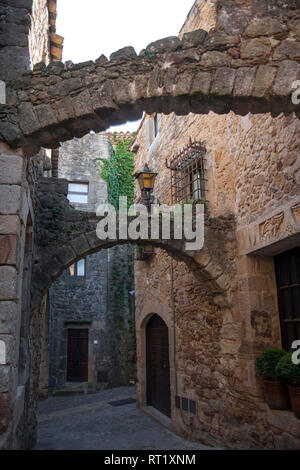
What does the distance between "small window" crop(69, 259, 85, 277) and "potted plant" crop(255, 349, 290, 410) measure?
1016 centimetres

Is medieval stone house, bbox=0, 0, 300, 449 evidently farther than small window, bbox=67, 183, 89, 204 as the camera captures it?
No

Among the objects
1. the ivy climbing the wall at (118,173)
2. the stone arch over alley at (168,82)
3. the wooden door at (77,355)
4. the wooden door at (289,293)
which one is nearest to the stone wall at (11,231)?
the stone arch over alley at (168,82)

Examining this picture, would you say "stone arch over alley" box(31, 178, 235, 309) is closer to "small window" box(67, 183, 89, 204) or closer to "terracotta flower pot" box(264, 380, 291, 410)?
"terracotta flower pot" box(264, 380, 291, 410)

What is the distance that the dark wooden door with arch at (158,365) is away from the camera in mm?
8117

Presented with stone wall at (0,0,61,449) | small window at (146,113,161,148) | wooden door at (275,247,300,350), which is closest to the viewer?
stone wall at (0,0,61,449)

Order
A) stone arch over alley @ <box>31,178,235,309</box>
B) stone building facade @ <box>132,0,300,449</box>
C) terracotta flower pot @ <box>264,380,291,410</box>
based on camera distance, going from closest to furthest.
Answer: terracotta flower pot @ <box>264,380,291,410</box>, stone building facade @ <box>132,0,300,449</box>, stone arch over alley @ <box>31,178,235,309</box>

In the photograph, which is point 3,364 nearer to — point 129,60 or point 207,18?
point 129,60

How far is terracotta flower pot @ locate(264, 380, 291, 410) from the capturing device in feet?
14.3

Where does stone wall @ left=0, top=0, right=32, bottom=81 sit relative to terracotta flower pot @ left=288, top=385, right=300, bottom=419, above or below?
above

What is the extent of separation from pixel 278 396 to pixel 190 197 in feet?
12.3

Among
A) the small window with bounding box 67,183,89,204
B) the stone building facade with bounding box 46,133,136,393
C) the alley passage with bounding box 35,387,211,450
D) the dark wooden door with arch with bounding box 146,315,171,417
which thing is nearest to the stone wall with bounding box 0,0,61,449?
the alley passage with bounding box 35,387,211,450

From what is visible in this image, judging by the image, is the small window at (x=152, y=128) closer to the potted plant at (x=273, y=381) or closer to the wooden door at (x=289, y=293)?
the wooden door at (x=289, y=293)

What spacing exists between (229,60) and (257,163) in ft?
6.11
